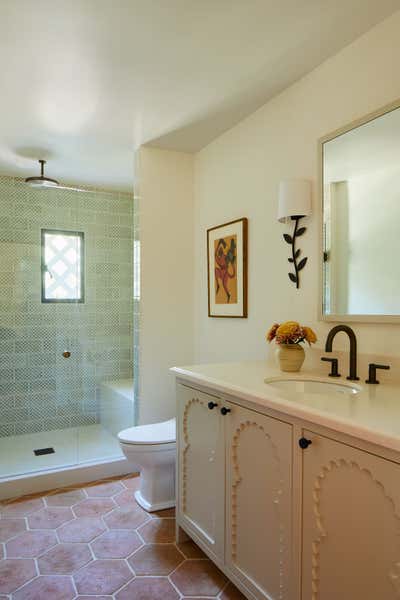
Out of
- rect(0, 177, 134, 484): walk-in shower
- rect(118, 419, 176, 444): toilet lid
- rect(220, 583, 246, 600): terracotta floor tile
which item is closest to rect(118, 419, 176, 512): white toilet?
rect(118, 419, 176, 444): toilet lid

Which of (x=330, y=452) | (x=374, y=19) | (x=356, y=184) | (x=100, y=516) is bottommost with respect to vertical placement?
(x=100, y=516)

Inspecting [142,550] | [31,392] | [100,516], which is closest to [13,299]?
[31,392]

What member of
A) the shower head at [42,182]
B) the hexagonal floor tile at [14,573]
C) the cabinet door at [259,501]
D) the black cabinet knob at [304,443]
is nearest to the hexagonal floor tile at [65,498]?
the hexagonal floor tile at [14,573]

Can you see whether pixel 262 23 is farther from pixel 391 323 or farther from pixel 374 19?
pixel 391 323

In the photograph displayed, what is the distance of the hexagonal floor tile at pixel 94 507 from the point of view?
2436 millimetres

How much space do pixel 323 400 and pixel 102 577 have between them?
4.33 ft

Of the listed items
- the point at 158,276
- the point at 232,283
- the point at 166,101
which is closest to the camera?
the point at 166,101

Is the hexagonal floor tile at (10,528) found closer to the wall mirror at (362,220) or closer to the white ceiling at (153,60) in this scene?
the wall mirror at (362,220)

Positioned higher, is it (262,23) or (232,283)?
(262,23)

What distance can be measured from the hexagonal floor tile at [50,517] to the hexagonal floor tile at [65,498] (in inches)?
2.6

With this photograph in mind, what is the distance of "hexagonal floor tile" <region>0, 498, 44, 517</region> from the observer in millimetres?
2451

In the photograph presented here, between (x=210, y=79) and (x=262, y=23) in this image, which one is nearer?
(x=262, y=23)

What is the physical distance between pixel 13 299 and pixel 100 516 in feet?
6.20

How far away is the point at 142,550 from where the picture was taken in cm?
204
